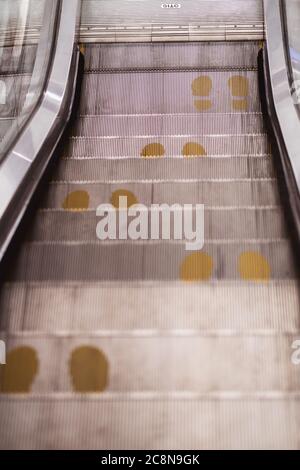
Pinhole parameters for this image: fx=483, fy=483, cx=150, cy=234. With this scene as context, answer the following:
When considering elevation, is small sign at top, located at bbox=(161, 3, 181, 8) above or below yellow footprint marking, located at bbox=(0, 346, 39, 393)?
above

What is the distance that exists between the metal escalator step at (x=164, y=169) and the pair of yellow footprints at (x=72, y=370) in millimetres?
1450

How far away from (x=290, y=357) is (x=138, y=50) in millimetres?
3907

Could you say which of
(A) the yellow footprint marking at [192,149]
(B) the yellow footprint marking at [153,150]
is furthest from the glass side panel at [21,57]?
(A) the yellow footprint marking at [192,149]

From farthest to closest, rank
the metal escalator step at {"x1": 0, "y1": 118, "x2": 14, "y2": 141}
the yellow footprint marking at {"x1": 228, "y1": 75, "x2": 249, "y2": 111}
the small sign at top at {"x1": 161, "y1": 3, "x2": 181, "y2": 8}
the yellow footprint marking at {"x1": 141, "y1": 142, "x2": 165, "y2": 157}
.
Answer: the small sign at top at {"x1": 161, "y1": 3, "x2": 181, "y2": 8}, the yellow footprint marking at {"x1": 228, "y1": 75, "x2": 249, "y2": 111}, the yellow footprint marking at {"x1": 141, "y1": 142, "x2": 165, "y2": 157}, the metal escalator step at {"x1": 0, "y1": 118, "x2": 14, "y2": 141}

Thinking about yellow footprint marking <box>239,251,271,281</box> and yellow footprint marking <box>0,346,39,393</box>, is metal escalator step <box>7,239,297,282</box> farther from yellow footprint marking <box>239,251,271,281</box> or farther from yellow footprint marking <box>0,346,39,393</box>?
yellow footprint marking <box>0,346,39,393</box>

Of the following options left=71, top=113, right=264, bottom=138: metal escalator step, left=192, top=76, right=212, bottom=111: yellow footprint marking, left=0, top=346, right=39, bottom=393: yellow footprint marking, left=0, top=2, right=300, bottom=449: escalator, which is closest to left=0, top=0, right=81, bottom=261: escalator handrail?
left=0, top=2, right=300, bottom=449: escalator

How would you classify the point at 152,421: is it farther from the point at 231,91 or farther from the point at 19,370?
the point at 231,91

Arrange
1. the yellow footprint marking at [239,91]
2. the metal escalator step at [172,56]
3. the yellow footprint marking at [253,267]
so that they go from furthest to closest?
the metal escalator step at [172,56] < the yellow footprint marking at [239,91] < the yellow footprint marking at [253,267]

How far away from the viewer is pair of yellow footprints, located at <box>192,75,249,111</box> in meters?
4.46

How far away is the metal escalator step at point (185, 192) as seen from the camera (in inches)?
131

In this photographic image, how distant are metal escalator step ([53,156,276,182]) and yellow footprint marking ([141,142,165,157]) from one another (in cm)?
16

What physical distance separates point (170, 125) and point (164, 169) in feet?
2.30

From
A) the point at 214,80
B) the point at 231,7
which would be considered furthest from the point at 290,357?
the point at 231,7

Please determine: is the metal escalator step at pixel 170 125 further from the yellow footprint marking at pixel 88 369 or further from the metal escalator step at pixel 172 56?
the yellow footprint marking at pixel 88 369
